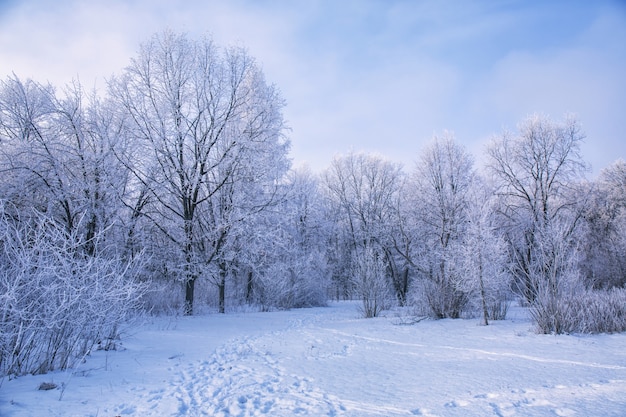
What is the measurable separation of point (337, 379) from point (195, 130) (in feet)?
37.2

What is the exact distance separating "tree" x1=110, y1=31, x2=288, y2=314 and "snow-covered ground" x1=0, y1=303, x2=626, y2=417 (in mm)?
5867

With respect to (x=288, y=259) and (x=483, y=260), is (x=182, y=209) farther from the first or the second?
(x=483, y=260)

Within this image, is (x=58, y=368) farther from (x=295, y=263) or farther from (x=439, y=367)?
(x=295, y=263)

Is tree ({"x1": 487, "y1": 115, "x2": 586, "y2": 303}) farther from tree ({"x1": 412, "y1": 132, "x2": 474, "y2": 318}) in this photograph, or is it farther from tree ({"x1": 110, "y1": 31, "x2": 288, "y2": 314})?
tree ({"x1": 110, "y1": 31, "x2": 288, "y2": 314})

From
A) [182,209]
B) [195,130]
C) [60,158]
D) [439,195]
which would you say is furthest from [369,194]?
[60,158]

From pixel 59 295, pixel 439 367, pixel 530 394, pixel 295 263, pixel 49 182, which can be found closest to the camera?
pixel 530 394

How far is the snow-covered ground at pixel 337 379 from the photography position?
372 cm

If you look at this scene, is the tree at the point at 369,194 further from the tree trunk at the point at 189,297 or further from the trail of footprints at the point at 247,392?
the trail of footprints at the point at 247,392

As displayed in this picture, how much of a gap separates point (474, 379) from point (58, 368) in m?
6.08

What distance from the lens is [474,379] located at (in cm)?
484

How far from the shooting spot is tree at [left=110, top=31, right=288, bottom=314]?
506 inches

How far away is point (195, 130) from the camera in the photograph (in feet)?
44.0

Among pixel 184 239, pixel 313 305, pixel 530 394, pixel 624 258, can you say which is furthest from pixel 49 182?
pixel 624 258

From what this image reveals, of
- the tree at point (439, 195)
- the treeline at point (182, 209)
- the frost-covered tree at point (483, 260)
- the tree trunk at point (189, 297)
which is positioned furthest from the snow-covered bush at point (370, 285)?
the tree trunk at point (189, 297)
